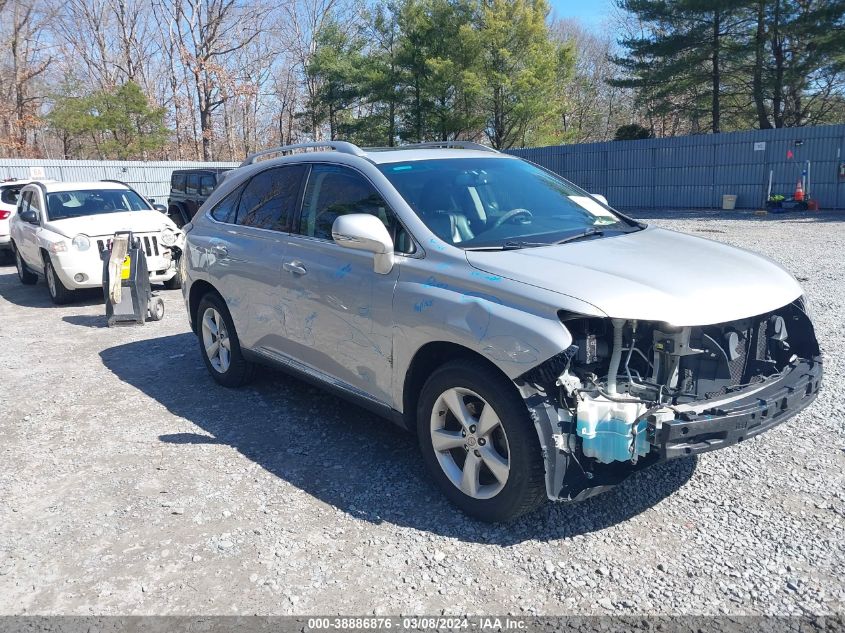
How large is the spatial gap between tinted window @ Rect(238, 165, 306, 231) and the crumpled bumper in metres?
2.89

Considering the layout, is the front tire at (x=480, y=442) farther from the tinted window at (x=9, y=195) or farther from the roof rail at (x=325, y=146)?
the tinted window at (x=9, y=195)

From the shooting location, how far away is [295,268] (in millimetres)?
4457

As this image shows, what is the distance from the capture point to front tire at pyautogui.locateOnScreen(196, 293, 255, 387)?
545 cm

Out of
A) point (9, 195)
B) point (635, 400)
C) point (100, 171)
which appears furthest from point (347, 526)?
point (100, 171)

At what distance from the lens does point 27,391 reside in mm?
5922

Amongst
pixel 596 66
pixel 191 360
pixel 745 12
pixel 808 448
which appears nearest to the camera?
pixel 808 448

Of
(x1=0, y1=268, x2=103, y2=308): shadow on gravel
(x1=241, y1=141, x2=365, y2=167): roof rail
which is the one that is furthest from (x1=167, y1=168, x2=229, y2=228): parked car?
(x1=241, y1=141, x2=365, y2=167): roof rail

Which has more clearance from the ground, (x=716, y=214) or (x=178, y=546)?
(x=716, y=214)

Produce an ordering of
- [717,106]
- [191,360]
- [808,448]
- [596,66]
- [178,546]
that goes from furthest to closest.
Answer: [596,66]
[717,106]
[191,360]
[808,448]
[178,546]

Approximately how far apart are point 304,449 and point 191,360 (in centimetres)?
274

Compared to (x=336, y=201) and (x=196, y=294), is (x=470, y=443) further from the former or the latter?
(x=196, y=294)

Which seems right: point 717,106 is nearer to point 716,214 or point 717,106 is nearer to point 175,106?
point 716,214

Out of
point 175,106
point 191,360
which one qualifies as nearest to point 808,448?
point 191,360

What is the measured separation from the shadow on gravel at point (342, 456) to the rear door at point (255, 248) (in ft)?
2.00
